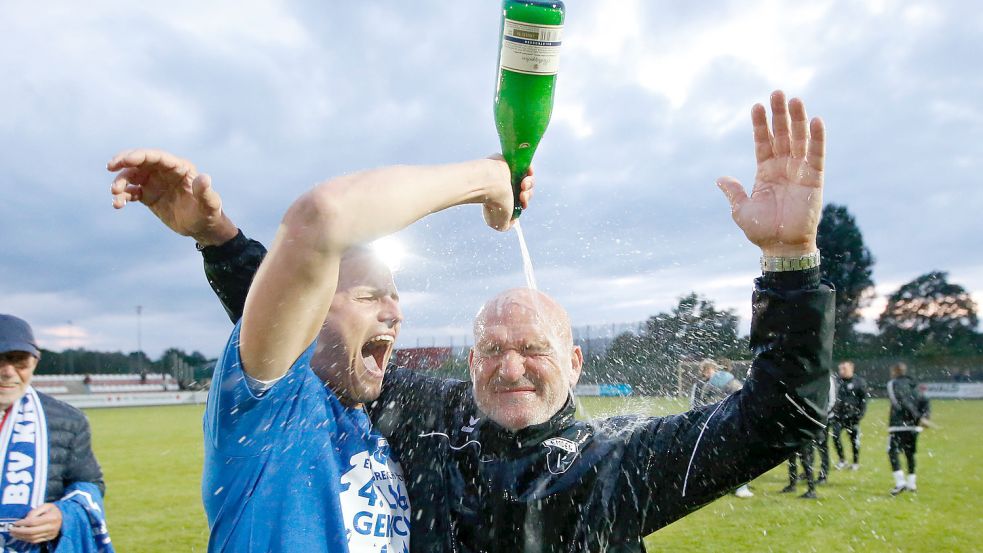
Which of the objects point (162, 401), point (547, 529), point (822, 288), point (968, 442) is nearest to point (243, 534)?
point (547, 529)

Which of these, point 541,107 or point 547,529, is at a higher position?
point 541,107

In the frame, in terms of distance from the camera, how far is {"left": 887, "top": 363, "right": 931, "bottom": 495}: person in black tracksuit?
36.4 feet

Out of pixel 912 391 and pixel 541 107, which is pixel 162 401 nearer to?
pixel 912 391

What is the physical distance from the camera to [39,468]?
390 cm

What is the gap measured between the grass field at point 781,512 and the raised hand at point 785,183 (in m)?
1.31

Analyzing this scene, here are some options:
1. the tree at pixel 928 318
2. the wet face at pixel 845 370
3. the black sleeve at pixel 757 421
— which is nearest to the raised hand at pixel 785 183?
the black sleeve at pixel 757 421

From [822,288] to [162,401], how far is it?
51.5 m

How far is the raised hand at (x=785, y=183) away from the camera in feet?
7.47

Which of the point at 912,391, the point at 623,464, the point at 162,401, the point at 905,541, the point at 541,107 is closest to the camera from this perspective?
the point at 541,107

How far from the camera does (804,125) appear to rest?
2334 millimetres

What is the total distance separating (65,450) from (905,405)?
11973 mm

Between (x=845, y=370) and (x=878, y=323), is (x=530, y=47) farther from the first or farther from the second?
(x=878, y=323)

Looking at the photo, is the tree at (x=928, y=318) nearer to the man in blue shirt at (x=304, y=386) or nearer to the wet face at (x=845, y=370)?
the wet face at (x=845, y=370)

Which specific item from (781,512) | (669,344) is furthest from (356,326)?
(781,512)
